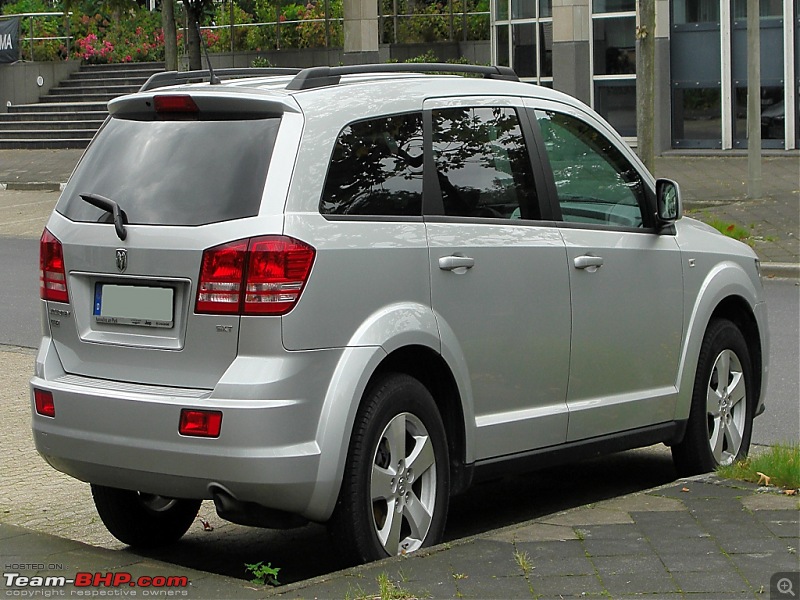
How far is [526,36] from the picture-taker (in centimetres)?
3067

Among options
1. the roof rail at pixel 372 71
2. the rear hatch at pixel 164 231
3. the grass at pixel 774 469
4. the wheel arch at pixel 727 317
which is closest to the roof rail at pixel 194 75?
the roof rail at pixel 372 71

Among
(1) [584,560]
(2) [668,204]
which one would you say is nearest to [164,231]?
(1) [584,560]

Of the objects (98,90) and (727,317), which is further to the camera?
(98,90)

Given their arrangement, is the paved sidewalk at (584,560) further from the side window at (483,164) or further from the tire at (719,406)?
the side window at (483,164)

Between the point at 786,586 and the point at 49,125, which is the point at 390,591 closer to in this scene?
the point at 786,586

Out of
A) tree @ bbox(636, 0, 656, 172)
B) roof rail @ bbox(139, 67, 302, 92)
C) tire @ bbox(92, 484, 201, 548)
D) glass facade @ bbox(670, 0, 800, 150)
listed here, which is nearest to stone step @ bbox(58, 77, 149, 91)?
glass facade @ bbox(670, 0, 800, 150)

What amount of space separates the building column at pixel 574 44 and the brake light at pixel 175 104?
24435 millimetres

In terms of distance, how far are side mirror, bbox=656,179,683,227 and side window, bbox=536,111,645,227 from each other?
3.6 inches

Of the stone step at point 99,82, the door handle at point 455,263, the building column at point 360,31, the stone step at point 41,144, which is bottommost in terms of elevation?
the door handle at point 455,263

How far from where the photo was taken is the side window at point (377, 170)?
509 cm

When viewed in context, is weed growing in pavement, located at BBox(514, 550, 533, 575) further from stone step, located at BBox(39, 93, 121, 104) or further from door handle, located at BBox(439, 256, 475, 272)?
Answer: stone step, located at BBox(39, 93, 121, 104)

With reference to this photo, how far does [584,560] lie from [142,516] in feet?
6.41

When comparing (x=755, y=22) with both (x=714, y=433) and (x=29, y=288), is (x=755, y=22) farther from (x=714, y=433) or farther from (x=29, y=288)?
(x=714, y=433)

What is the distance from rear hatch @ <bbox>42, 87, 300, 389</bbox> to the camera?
15.9ft
